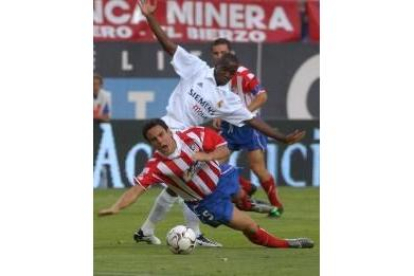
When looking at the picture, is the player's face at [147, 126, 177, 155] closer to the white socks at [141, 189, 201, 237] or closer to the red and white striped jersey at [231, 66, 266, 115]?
the white socks at [141, 189, 201, 237]

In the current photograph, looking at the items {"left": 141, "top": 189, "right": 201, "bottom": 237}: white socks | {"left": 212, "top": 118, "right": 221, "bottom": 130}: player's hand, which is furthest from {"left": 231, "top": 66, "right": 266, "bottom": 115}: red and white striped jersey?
{"left": 141, "top": 189, "right": 201, "bottom": 237}: white socks

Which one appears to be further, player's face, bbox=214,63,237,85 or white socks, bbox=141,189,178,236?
player's face, bbox=214,63,237,85

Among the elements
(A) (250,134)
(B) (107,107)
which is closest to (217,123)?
(A) (250,134)

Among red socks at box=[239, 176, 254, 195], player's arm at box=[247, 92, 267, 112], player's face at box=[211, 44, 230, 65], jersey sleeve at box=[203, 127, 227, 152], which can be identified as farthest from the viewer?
player's arm at box=[247, 92, 267, 112]

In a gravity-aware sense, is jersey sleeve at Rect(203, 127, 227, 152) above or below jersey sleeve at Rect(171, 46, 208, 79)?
below

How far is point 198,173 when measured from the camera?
10.4 m

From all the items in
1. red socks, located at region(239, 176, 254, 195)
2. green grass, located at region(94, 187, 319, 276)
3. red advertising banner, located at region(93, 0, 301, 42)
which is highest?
red advertising banner, located at region(93, 0, 301, 42)

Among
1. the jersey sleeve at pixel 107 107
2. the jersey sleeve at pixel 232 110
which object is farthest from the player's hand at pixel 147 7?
the jersey sleeve at pixel 107 107

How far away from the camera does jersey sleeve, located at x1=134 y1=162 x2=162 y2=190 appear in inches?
392

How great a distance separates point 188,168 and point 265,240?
0.96 meters
